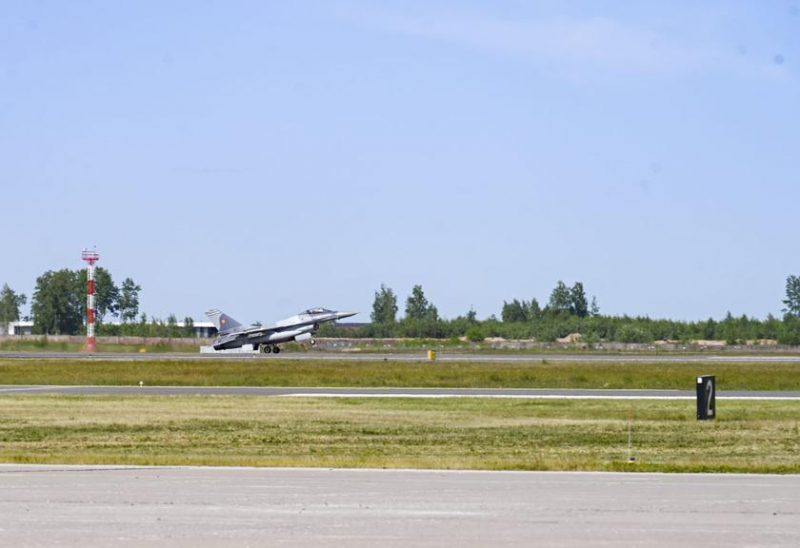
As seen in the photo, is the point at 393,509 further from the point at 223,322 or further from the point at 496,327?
the point at 496,327

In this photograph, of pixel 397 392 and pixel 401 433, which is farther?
pixel 397 392

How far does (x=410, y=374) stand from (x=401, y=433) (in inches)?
1163

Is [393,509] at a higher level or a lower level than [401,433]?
higher

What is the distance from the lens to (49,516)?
14469 mm

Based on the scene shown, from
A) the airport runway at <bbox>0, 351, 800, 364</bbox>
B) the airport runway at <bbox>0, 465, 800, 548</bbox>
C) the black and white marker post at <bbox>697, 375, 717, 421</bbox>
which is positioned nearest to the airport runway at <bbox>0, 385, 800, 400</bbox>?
the black and white marker post at <bbox>697, 375, 717, 421</bbox>

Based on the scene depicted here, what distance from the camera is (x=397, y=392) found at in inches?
1858

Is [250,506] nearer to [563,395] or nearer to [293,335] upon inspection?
[563,395]

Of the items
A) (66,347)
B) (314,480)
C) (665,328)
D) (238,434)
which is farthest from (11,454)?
(665,328)

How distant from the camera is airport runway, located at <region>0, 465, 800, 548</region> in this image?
43.0 feet

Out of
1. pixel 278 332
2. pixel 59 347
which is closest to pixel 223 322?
pixel 278 332

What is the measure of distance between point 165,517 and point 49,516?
1.40 meters

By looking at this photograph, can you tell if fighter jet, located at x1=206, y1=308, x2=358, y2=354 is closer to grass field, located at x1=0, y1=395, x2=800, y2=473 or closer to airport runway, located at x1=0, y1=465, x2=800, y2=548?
grass field, located at x1=0, y1=395, x2=800, y2=473

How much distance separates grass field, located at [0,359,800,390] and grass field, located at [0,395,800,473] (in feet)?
37.8

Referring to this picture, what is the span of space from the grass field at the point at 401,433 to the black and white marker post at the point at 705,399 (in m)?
0.46
